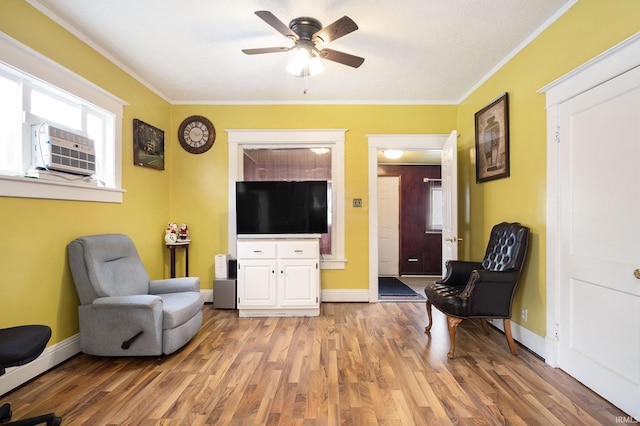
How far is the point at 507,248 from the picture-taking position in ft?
8.73

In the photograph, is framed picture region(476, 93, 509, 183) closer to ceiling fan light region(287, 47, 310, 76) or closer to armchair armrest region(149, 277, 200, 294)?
ceiling fan light region(287, 47, 310, 76)

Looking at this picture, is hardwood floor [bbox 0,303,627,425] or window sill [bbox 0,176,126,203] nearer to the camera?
hardwood floor [bbox 0,303,627,425]

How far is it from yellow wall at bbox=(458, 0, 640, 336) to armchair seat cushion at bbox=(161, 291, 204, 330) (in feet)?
9.81

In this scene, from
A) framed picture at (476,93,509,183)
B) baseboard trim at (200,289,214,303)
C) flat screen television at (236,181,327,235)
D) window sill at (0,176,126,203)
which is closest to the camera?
window sill at (0,176,126,203)

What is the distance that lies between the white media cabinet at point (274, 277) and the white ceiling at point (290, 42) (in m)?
1.92

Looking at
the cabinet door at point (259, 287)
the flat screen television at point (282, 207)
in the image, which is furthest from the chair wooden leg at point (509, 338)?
the cabinet door at point (259, 287)

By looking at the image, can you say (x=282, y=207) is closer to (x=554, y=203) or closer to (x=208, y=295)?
(x=208, y=295)

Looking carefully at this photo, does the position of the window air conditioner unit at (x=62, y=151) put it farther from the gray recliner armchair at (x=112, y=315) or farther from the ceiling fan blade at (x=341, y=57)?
the ceiling fan blade at (x=341, y=57)

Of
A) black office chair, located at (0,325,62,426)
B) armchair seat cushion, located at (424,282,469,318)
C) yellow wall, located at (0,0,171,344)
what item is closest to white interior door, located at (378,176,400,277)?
armchair seat cushion, located at (424,282,469,318)

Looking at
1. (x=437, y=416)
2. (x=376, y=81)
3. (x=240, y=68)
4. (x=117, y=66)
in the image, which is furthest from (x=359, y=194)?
(x=117, y=66)

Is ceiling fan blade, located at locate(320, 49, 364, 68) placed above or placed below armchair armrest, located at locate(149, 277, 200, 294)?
above

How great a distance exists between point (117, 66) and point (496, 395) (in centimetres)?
433

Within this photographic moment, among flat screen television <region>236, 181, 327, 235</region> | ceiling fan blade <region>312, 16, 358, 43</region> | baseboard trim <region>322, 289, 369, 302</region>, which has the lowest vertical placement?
baseboard trim <region>322, 289, 369, 302</region>

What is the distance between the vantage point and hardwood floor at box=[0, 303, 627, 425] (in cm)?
174
